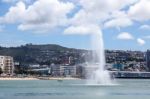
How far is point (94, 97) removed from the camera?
67.3 metres

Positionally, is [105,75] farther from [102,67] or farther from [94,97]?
[94,97]

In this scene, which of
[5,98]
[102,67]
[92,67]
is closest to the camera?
[5,98]

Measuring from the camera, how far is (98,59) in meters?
104

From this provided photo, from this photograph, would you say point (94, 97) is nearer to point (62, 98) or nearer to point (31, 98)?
point (62, 98)

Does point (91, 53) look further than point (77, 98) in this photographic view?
Yes

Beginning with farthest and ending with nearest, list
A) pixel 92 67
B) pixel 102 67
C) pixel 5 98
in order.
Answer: pixel 92 67 → pixel 102 67 → pixel 5 98

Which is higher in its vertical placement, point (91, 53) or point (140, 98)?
point (91, 53)

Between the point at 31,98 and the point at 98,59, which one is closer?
the point at 31,98

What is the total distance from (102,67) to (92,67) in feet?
33.5

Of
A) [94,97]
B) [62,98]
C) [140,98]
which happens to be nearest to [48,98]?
[62,98]

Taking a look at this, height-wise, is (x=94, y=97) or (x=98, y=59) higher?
(x=98, y=59)

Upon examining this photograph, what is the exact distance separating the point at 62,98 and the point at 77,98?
195cm

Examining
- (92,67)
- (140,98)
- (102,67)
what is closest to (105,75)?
(102,67)

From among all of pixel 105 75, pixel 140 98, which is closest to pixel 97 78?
pixel 105 75
